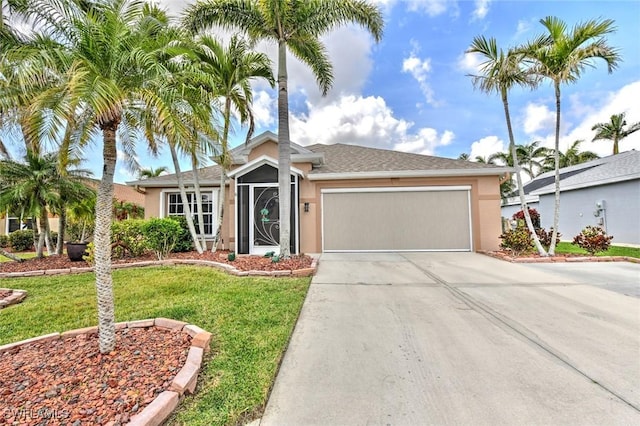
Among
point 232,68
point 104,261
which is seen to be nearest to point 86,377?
point 104,261

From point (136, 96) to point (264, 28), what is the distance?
597 centimetres

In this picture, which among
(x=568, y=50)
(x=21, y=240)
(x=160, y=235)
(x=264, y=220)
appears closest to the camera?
(x=568, y=50)

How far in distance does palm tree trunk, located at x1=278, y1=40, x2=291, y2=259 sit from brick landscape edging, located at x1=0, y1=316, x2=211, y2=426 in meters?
4.24

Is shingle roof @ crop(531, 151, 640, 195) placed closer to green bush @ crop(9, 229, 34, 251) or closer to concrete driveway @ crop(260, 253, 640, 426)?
concrete driveway @ crop(260, 253, 640, 426)

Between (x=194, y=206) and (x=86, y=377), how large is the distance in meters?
9.77

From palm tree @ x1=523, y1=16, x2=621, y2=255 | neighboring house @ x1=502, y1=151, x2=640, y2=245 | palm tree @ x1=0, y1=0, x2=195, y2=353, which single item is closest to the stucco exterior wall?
neighboring house @ x1=502, y1=151, x2=640, y2=245

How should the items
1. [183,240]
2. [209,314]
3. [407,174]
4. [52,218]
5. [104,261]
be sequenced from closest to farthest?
[104,261] < [209,314] < [183,240] < [407,174] < [52,218]

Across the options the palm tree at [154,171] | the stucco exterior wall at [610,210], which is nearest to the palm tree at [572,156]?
the stucco exterior wall at [610,210]

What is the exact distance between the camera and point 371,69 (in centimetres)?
1384

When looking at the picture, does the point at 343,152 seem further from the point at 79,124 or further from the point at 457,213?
the point at 79,124

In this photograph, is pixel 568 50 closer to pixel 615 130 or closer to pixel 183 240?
pixel 183 240

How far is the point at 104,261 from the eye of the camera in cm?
299

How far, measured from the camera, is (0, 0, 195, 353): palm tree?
2844mm

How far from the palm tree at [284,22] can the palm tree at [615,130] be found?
29.8 m
